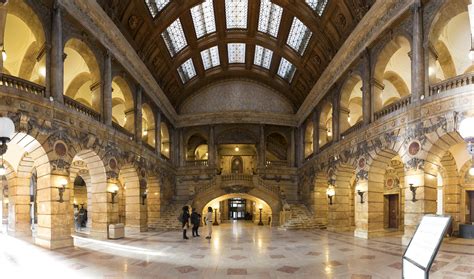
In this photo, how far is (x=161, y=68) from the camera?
25.1m

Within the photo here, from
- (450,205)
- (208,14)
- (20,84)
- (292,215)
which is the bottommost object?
(292,215)

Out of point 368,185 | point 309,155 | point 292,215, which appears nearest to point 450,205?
point 368,185

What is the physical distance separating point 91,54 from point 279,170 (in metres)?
19.1

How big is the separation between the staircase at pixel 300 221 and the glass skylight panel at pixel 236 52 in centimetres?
1363

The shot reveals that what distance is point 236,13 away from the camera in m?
25.2

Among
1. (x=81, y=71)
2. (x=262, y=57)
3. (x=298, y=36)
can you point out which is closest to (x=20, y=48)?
(x=81, y=71)

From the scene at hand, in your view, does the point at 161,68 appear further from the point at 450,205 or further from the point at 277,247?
the point at 450,205

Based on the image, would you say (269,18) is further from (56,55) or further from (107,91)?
(56,55)

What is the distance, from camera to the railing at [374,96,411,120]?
13.8 m

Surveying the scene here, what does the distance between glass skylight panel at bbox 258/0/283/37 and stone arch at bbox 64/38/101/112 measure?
39.5 feet

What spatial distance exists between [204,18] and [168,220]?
14075 mm

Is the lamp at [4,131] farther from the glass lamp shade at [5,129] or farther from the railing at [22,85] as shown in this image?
the railing at [22,85]

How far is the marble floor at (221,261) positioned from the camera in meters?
8.27

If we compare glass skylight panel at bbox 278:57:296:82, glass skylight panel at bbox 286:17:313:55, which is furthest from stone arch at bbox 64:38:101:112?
glass skylight panel at bbox 278:57:296:82
